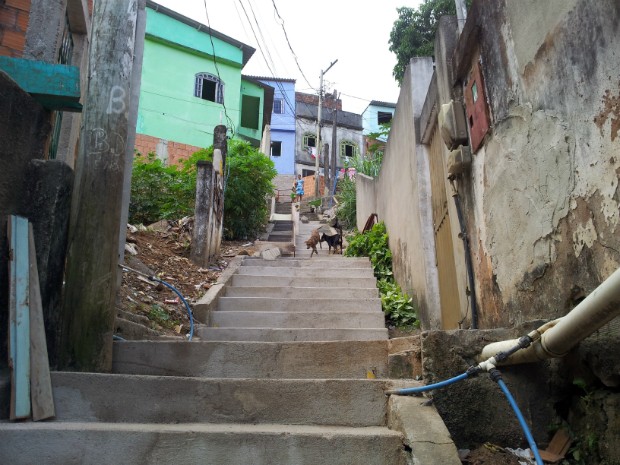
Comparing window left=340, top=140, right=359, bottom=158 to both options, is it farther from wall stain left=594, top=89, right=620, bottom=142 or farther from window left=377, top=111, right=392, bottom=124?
wall stain left=594, top=89, right=620, bottom=142

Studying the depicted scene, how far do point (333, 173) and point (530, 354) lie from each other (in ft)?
82.9

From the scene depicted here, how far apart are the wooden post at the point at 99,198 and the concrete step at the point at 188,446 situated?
0.69m

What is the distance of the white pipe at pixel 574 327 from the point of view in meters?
1.55

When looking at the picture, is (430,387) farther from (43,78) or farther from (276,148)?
(276,148)

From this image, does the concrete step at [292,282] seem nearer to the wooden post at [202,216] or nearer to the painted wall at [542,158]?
the wooden post at [202,216]

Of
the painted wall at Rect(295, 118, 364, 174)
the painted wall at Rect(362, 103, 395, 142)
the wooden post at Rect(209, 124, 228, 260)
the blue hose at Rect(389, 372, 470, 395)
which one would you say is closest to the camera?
the blue hose at Rect(389, 372, 470, 395)

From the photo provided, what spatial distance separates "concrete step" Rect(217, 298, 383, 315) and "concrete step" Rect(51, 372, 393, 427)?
294 centimetres

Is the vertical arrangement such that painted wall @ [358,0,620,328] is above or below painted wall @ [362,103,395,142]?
below

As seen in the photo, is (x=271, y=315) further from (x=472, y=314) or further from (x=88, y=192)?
(x=88, y=192)

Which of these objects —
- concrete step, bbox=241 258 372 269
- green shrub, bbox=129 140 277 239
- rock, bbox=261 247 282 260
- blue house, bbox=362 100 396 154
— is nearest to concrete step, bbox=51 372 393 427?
concrete step, bbox=241 258 372 269

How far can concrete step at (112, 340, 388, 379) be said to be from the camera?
115 inches

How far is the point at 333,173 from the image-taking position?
26969 mm

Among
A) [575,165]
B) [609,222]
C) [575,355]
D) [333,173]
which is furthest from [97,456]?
[333,173]

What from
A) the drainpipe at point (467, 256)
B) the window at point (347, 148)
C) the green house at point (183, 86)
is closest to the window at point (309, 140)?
the window at point (347, 148)
